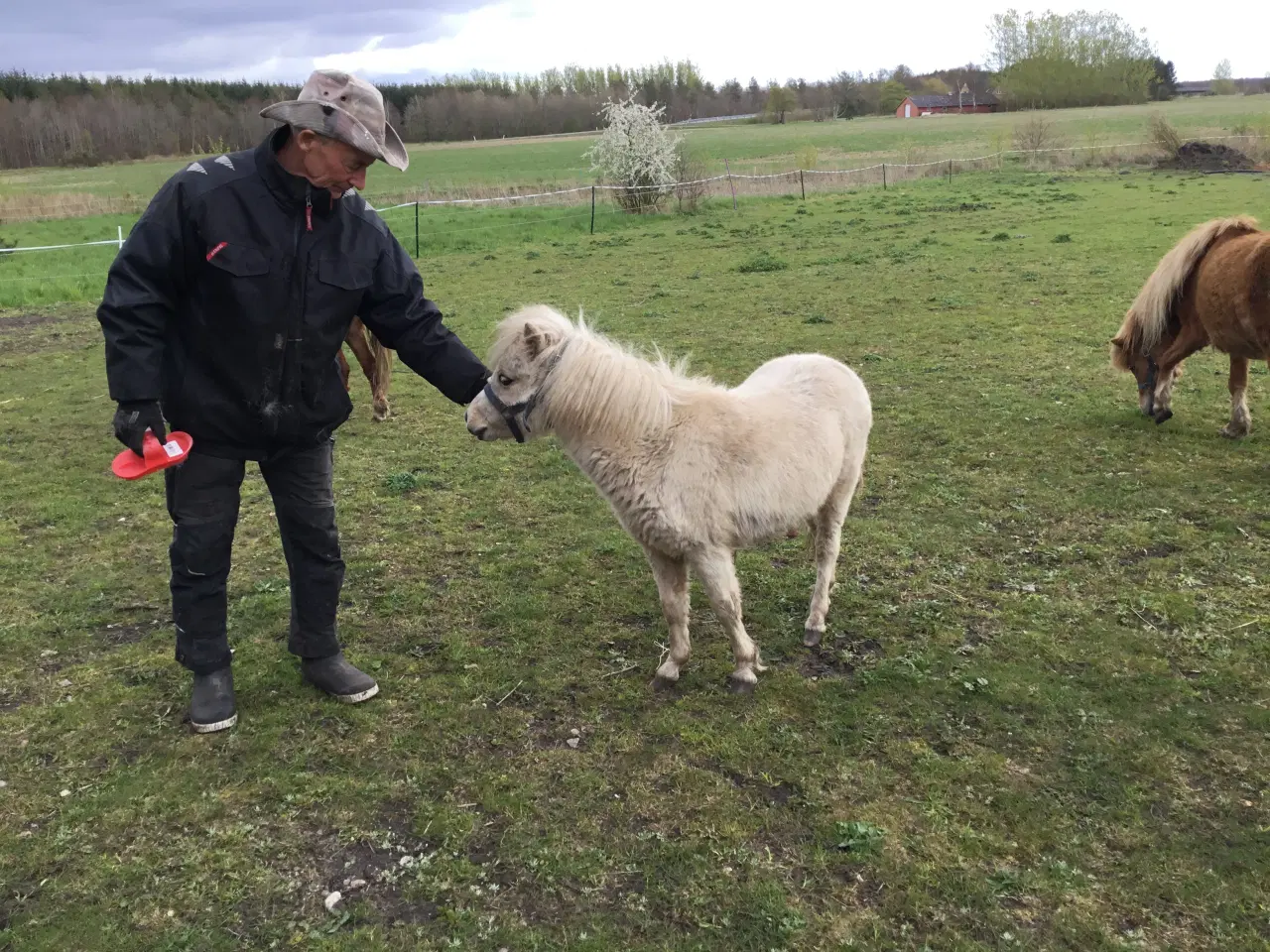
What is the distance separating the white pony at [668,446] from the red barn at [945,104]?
10293 centimetres

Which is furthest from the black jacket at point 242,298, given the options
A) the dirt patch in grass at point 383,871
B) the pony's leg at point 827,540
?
the pony's leg at point 827,540

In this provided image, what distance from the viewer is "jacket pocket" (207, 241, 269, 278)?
10.1ft

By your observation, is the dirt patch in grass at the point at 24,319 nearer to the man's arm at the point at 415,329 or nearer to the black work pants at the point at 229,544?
the black work pants at the point at 229,544

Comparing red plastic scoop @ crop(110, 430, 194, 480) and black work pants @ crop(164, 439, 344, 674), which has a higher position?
red plastic scoop @ crop(110, 430, 194, 480)

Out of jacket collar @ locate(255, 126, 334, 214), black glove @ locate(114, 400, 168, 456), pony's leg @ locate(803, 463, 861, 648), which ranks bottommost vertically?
pony's leg @ locate(803, 463, 861, 648)

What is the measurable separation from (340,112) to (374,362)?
547 centimetres

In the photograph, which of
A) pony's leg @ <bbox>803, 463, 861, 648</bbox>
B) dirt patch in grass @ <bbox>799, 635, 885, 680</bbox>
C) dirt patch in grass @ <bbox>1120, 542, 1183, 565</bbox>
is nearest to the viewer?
dirt patch in grass @ <bbox>799, 635, 885, 680</bbox>

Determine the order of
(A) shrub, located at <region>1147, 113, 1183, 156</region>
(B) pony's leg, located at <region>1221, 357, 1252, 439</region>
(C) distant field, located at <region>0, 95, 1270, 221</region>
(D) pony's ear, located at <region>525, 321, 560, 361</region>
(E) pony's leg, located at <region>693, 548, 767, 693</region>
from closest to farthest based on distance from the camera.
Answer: (D) pony's ear, located at <region>525, 321, 560, 361</region>, (E) pony's leg, located at <region>693, 548, 767, 693</region>, (B) pony's leg, located at <region>1221, 357, 1252, 439</region>, (A) shrub, located at <region>1147, 113, 1183, 156</region>, (C) distant field, located at <region>0, 95, 1270, 221</region>

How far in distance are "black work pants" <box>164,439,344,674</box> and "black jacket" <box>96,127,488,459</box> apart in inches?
6.0

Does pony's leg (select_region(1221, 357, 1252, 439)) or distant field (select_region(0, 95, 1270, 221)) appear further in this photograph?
distant field (select_region(0, 95, 1270, 221))

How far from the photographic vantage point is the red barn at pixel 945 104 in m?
93.1

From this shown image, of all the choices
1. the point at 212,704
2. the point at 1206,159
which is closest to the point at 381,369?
the point at 212,704

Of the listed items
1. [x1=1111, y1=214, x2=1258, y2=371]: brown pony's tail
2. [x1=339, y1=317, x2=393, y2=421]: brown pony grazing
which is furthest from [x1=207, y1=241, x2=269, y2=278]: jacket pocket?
[x1=1111, y1=214, x2=1258, y2=371]: brown pony's tail

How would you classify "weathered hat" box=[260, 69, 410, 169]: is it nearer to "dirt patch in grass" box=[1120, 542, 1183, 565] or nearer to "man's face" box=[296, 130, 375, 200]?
"man's face" box=[296, 130, 375, 200]
